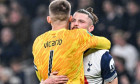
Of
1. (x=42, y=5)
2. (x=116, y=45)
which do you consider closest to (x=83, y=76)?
(x=116, y=45)

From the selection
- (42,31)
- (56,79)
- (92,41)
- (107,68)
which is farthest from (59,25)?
(42,31)

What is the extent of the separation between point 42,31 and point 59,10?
26.3 ft

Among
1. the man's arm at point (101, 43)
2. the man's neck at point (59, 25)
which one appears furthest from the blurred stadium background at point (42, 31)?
the man's neck at point (59, 25)

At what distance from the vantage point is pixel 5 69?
497 inches

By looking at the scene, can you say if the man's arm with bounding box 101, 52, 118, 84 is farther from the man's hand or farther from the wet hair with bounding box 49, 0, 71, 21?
the wet hair with bounding box 49, 0, 71, 21

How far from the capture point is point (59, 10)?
5.33 m

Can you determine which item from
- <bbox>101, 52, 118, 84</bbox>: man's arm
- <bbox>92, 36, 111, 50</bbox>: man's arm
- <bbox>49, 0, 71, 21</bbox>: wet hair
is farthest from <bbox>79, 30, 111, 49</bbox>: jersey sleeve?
<bbox>49, 0, 71, 21</bbox>: wet hair

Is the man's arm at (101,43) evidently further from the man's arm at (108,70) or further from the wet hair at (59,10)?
the wet hair at (59,10)

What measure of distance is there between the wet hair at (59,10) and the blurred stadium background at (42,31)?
475 centimetres

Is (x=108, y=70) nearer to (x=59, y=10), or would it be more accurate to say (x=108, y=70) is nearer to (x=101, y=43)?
(x=101, y=43)

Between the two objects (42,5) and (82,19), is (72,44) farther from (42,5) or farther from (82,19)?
(42,5)

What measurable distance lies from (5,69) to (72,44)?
24.8 ft

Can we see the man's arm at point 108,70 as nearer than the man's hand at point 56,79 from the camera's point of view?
No

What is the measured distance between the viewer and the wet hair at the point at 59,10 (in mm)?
5336
